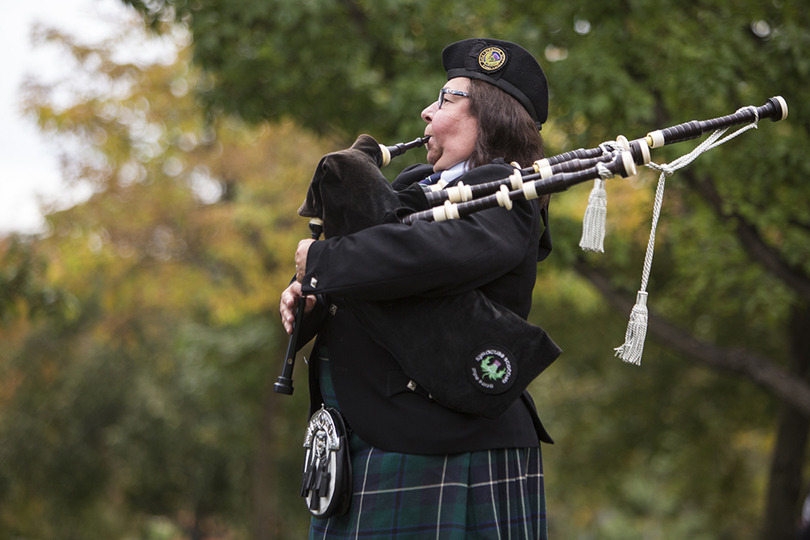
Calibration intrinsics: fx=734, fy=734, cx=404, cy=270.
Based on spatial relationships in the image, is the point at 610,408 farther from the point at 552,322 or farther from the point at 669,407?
→ the point at 552,322

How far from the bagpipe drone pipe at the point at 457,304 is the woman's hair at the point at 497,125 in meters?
0.18

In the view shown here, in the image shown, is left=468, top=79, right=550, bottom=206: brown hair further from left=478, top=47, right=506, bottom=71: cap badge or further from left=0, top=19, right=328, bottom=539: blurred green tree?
left=0, top=19, right=328, bottom=539: blurred green tree

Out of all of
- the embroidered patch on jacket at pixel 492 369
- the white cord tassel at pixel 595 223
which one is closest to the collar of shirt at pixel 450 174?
the white cord tassel at pixel 595 223

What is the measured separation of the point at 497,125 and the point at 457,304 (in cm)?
52

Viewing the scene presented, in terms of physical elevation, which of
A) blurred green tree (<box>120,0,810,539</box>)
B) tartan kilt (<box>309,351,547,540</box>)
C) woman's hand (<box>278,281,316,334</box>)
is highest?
woman's hand (<box>278,281,316,334</box>)

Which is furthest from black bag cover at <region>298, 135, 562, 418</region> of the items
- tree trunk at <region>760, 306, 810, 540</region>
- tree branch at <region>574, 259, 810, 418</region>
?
tree trunk at <region>760, 306, 810, 540</region>

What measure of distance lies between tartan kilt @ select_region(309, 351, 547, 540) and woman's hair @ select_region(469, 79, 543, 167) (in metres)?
0.77

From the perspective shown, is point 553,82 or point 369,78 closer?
point 553,82

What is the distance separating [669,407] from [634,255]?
221 centimetres

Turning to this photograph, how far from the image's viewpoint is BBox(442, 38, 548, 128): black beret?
1.94m

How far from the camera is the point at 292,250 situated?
9156 millimetres

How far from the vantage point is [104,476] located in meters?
16.4

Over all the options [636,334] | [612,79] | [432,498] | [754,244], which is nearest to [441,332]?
[432,498]

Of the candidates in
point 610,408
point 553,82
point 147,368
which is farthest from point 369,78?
point 147,368
